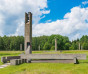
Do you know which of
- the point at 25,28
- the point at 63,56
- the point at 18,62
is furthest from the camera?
the point at 25,28

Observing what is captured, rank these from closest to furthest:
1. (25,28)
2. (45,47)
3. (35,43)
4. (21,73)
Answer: (21,73) → (25,28) → (45,47) → (35,43)

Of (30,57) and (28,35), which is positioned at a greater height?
(28,35)

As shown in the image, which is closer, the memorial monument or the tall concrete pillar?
the memorial monument

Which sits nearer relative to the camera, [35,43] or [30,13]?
[30,13]

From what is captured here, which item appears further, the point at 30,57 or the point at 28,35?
the point at 28,35

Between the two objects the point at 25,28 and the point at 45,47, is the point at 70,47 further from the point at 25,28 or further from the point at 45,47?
the point at 25,28

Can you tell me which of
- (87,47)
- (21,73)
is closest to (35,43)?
Answer: (87,47)

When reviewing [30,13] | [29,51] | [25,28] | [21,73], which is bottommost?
[21,73]

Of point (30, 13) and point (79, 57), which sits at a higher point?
point (30, 13)

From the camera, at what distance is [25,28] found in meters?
21.2

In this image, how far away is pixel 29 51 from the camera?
21.2 meters

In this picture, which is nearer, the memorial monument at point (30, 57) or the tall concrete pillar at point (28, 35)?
the memorial monument at point (30, 57)

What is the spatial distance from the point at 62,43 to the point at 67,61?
6907cm

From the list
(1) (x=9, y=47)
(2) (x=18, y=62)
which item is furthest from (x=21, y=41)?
(2) (x=18, y=62)
